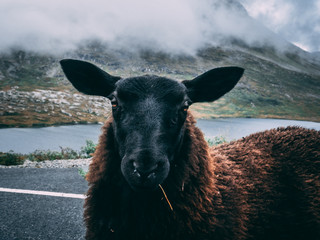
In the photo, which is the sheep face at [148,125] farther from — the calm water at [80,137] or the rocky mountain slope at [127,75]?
the rocky mountain slope at [127,75]

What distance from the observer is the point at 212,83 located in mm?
2443

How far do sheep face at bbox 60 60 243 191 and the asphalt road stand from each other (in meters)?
3.02

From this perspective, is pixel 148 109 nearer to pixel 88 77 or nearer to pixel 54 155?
pixel 88 77

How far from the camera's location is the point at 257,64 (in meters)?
108

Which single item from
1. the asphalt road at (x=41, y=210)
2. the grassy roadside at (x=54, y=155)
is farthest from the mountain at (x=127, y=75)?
the asphalt road at (x=41, y=210)

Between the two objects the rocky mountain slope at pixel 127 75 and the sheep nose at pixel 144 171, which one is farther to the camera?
the rocky mountain slope at pixel 127 75

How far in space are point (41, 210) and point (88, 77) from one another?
3.80 meters

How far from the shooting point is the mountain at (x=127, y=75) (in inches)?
1517

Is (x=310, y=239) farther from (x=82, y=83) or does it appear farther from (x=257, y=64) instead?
(x=257, y=64)

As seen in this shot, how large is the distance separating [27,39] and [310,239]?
15255cm

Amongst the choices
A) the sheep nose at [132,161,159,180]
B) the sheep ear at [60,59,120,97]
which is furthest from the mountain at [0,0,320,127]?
the sheep nose at [132,161,159,180]

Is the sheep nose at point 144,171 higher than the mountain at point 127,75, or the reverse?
the sheep nose at point 144,171

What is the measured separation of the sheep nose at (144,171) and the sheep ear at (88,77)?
1278 mm

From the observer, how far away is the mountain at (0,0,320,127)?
38531mm
